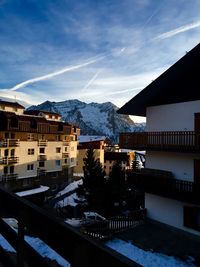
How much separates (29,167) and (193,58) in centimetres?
3430

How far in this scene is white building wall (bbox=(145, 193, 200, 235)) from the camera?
13.4m

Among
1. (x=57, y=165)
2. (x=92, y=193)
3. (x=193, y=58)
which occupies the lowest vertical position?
(x=92, y=193)

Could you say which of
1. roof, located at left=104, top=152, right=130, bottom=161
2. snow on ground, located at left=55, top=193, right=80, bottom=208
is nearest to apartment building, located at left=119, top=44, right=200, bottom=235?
snow on ground, located at left=55, top=193, right=80, bottom=208

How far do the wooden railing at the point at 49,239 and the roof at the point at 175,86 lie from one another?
39.5ft

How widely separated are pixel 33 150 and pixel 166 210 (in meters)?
31.9

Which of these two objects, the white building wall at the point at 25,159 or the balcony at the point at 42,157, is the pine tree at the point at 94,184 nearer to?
the balcony at the point at 42,157

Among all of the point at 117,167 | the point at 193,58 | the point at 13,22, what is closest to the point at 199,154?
the point at 193,58

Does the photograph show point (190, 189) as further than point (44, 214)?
Yes

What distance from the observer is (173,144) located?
1310 centimetres

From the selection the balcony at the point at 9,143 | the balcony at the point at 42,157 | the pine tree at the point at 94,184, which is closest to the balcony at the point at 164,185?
the pine tree at the point at 94,184

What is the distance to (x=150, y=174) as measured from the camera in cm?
1465

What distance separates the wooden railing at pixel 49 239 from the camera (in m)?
1.37

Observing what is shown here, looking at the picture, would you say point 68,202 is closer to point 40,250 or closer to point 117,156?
point 117,156

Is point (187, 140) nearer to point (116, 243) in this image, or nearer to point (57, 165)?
point (116, 243)
